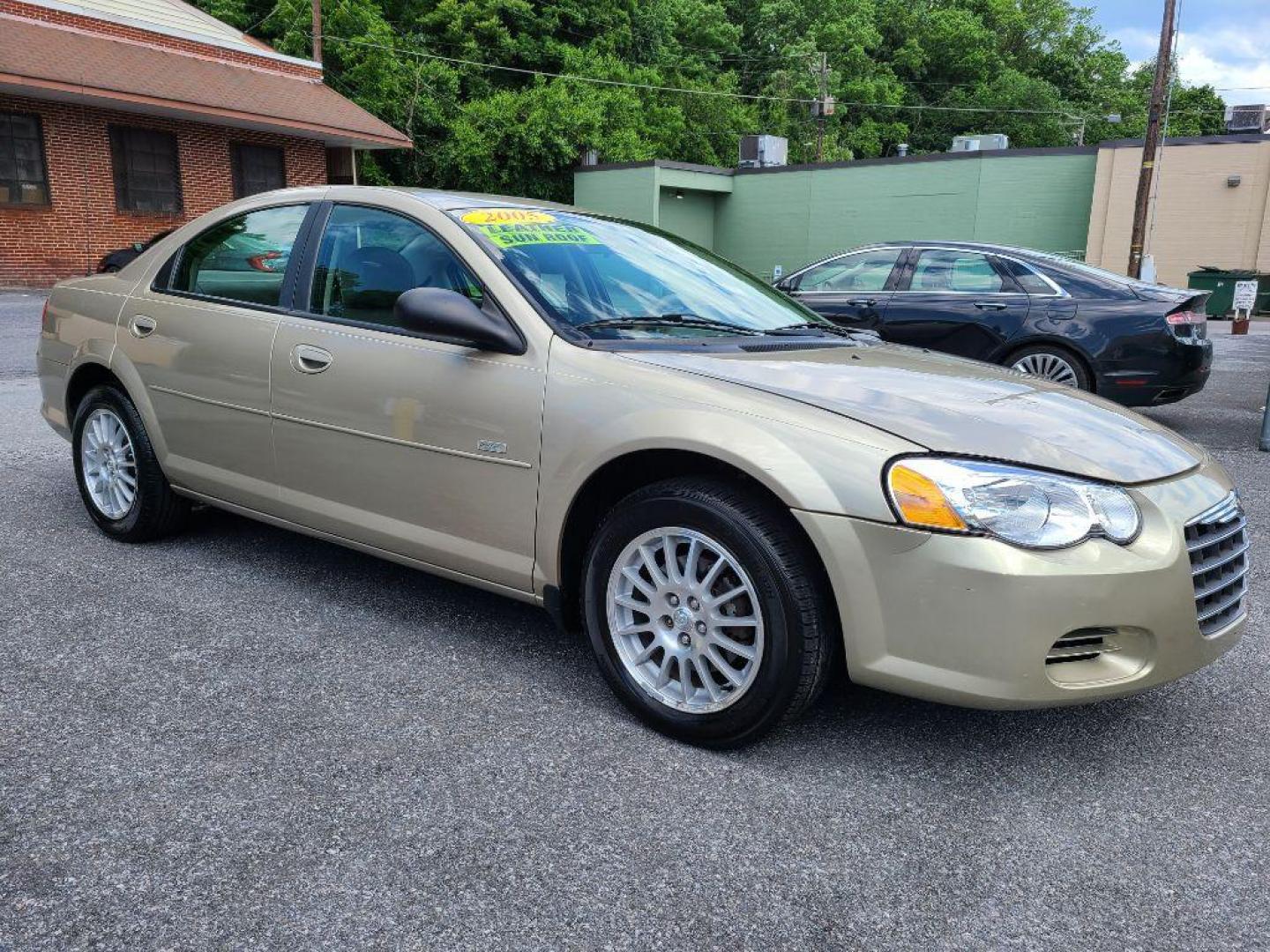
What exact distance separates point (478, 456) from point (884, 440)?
1.24 meters

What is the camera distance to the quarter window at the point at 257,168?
926 inches

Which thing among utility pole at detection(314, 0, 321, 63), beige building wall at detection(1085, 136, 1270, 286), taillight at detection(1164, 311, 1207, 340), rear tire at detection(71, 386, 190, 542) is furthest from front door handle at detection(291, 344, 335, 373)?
beige building wall at detection(1085, 136, 1270, 286)

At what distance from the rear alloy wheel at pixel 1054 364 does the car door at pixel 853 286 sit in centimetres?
113

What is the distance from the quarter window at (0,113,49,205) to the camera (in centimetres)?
1939

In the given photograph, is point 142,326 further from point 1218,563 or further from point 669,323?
point 1218,563

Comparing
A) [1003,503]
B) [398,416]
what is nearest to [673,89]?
[398,416]

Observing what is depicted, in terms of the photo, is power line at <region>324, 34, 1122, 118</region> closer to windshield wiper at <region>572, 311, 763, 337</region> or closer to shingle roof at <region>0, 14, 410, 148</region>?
shingle roof at <region>0, 14, 410, 148</region>

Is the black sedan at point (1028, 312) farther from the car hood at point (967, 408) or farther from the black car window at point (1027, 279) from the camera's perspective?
the car hood at point (967, 408)

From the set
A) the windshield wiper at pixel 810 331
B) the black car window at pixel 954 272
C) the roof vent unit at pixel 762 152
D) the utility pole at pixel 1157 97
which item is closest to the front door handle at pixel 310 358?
the windshield wiper at pixel 810 331

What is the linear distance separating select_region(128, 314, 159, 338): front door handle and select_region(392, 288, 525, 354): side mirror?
1701 mm

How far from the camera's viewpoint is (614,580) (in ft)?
9.59

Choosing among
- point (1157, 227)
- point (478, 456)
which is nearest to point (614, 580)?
point (478, 456)

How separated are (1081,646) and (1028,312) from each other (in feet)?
19.7

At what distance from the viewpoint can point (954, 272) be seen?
835 centimetres
